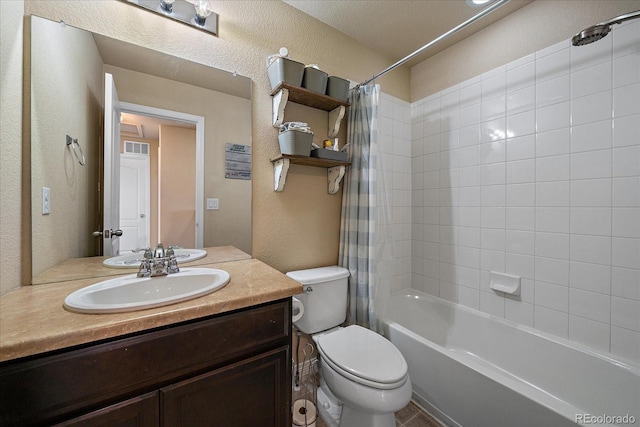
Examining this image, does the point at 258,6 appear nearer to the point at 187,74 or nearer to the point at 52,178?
the point at 187,74

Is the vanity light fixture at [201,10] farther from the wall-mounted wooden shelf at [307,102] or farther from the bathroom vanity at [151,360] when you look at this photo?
the bathroom vanity at [151,360]

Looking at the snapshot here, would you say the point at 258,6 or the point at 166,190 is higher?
the point at 258,6

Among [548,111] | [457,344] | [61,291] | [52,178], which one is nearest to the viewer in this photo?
[61,291]

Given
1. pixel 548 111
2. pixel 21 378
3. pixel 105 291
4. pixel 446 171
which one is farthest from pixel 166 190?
pixel 548 111

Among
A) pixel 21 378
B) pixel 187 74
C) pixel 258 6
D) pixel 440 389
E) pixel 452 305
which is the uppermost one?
pixel 258 6

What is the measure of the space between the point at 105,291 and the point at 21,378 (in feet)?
1.17

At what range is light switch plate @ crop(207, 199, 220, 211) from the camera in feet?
4.42

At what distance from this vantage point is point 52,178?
98cm

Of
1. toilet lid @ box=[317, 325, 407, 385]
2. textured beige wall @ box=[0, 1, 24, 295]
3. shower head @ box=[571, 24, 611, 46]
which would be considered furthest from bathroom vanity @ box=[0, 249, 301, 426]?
shower head @ box=[571, 24, 611, 46]

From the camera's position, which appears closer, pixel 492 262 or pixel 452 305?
pixel 492 262

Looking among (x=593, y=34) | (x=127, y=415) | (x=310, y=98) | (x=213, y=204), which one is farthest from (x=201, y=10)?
(x=593, y=34)

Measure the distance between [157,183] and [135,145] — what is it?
0.20 m

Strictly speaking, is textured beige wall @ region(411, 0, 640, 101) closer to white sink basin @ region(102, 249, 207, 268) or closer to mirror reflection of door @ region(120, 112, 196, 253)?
mirror reflection of door @ region(120, 112, 196, 253)

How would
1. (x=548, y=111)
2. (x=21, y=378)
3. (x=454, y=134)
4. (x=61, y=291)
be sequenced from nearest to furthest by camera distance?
1. (x=21, y=378)
2. (x=61, y=291)
3. (x=548, y=111)
4. (x=454, y=134)
